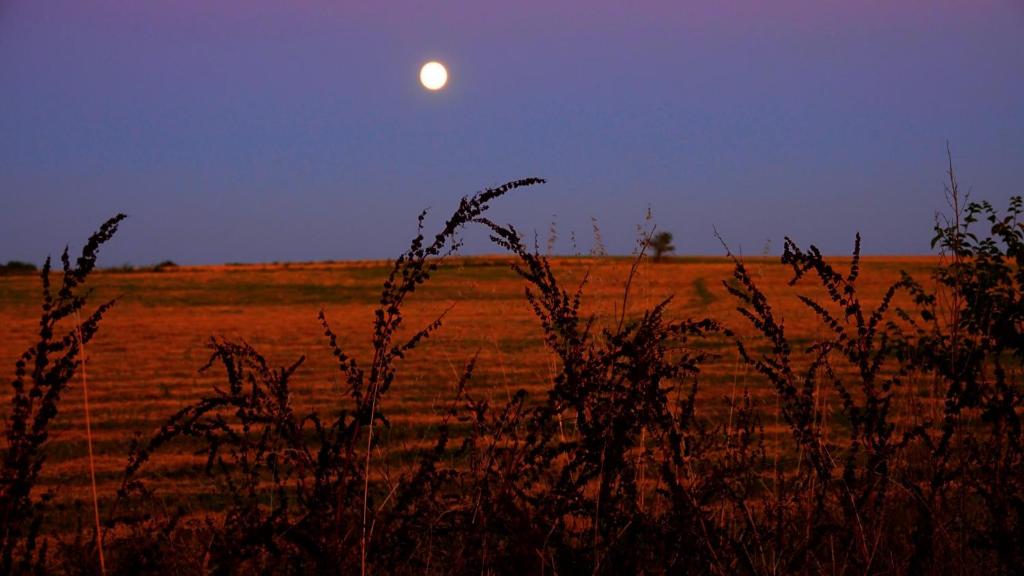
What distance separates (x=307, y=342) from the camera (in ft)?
76.2

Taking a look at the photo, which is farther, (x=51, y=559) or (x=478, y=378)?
(x=478, y=378)

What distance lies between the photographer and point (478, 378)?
15500mm

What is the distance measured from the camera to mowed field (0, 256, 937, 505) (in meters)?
7.84

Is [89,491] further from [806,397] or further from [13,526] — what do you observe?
[806,397]

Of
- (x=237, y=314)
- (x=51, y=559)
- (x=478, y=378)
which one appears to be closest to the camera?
(x=51, y=559)

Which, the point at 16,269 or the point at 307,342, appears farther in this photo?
the point at 16,269

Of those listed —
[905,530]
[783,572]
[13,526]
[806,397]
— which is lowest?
[905,530]

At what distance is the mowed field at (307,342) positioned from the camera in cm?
784

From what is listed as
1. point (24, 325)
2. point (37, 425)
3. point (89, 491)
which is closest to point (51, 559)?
point (89, 491)

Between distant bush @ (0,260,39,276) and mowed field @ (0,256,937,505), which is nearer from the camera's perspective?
mowed field @ (0,256,937,505)

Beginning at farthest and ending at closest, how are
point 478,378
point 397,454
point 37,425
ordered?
1. point 478,378
2. point 397,454
3. point 37,425

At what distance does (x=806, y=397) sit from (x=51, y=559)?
15.9 ft

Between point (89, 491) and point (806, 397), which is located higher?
point (806, 397)

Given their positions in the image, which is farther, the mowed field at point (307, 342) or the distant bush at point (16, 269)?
the distant bush at point (16, 269)
